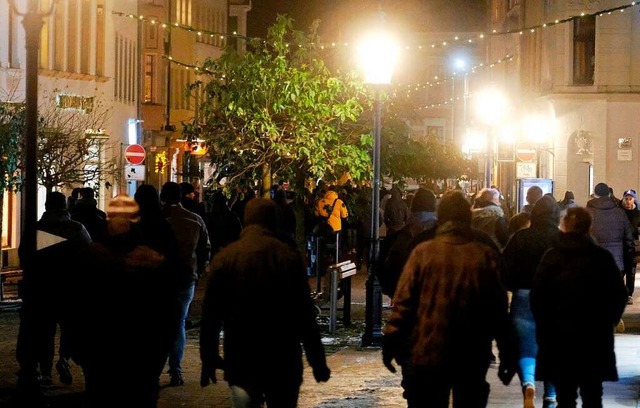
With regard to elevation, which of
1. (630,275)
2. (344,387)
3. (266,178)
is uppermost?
(266,178)

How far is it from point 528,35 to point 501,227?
34194 millimetres

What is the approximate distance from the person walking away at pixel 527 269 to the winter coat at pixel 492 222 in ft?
9.93

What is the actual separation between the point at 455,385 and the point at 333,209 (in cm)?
1375

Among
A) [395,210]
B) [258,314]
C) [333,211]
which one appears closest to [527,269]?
[258,314]

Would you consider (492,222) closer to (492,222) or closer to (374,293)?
(492,222)

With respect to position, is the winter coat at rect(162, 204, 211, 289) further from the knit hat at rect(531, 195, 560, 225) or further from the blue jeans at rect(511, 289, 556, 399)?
the knit hat at rect(531, 195, 560, 225)

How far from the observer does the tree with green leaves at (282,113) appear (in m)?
17.3

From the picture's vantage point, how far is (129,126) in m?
44.8

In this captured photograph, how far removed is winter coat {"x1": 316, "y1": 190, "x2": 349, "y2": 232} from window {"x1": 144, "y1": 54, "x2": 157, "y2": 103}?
2975 centimetres

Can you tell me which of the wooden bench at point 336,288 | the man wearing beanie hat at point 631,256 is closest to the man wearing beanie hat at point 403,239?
the wooden bench at point 336,288

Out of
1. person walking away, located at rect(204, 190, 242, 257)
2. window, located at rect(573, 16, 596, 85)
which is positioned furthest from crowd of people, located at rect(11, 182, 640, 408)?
window, located at rect(573, 16, 596, 85)

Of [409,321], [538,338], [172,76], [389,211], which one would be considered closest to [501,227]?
[538,338]

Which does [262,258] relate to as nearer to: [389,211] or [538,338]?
[538,338]

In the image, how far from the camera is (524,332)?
10594mm
